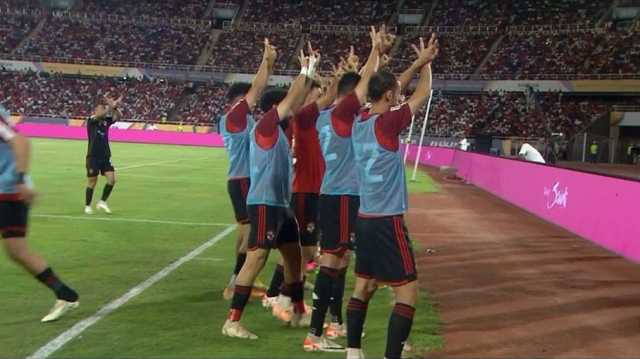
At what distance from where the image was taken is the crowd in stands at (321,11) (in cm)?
6644

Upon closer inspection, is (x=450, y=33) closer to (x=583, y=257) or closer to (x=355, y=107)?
(x=583, y=257)

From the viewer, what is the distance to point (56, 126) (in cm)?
5309

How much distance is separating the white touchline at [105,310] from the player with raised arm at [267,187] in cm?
129

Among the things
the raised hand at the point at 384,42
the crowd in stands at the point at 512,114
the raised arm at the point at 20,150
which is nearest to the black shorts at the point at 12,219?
the raised arm at the point at 20,150

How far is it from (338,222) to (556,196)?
33.7 ft

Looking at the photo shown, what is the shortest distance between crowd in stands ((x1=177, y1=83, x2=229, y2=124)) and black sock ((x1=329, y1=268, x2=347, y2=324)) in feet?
171

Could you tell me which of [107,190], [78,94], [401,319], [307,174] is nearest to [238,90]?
[307,174]

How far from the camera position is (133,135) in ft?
172

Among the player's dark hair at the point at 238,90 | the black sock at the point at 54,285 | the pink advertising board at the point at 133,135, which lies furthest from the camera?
the pink advertising board at the point at 133,135

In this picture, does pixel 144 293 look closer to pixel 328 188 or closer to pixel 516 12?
pixel 328 188

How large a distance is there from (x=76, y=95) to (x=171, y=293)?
190 feet

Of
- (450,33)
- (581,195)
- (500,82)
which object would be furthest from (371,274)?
A: (450,33)

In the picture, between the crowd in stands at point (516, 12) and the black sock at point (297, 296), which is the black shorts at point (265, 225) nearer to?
the black sock at point (297, 296)

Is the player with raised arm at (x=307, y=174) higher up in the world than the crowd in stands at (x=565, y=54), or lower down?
lower down
